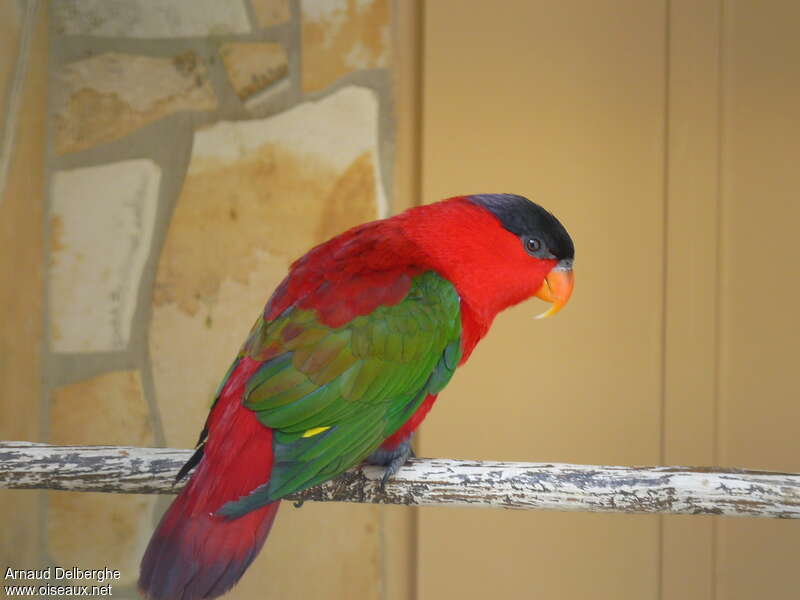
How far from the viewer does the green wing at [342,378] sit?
4.28 ft

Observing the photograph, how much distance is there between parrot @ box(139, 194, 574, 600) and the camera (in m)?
1.24

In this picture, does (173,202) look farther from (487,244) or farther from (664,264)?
(664,264)

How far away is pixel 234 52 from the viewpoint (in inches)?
95.3

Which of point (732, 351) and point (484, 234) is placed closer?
point (484, 234)

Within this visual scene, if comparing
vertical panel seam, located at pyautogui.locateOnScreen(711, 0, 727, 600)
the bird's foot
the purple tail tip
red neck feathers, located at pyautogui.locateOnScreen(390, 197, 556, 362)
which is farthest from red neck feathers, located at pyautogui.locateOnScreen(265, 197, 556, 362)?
vertical panel seam, located at pyautogui.locateOnScreen(711, 0, 727, 600)

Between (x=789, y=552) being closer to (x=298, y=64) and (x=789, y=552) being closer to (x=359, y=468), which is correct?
(x=359, y=468)

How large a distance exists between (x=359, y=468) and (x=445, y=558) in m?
0.98

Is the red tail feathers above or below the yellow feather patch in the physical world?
below

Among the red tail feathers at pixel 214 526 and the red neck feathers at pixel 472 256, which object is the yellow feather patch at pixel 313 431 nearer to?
the red tail feathers at pixel 214 526

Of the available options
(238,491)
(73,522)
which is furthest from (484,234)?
(73,522)

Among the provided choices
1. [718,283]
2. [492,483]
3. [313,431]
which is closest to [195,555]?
[313,431]

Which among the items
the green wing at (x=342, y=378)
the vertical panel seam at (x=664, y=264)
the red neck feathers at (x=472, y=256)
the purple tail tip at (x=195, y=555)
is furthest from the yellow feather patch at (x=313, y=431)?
the vertical panel seam at (x=664, y=264)

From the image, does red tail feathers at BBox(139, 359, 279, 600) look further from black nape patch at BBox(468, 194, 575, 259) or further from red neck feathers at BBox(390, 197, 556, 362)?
black nape patch at BBox(468, 194, 575, 259)

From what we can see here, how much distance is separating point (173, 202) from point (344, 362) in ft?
4.10
